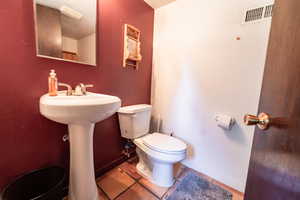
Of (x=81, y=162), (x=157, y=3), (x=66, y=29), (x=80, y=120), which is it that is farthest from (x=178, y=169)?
(x=157, y=3)

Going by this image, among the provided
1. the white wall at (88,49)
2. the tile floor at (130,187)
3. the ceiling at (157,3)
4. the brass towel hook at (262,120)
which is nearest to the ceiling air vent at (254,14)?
the ceiling at (157,3)

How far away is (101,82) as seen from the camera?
1264mm

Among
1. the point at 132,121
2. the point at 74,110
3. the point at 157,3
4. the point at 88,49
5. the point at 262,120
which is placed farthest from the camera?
the point at 157,3

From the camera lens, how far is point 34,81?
873 millimetres

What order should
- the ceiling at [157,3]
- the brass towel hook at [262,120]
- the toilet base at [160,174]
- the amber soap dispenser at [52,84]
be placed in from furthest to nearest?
the ceiling at [157,3], the toilet base at [160,174], the amber soap dispenser at [52,84], the brass towel hook at [262,120]

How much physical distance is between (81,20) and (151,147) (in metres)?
1.33

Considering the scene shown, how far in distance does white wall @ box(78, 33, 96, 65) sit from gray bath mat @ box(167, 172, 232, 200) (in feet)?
4.82

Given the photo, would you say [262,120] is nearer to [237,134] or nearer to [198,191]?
[237,134]

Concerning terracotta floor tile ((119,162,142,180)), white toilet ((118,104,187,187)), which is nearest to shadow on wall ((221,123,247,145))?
white toilet ((118,104,187,187))

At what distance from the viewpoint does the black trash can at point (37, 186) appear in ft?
2.53

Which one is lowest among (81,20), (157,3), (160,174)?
(160,174)

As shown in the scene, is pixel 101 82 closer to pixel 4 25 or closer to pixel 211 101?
pixel 4 25

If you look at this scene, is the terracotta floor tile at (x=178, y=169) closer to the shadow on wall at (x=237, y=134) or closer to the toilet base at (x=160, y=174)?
the toilet base at (x=160, y=174)

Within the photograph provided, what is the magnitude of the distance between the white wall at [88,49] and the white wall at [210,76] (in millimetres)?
897
